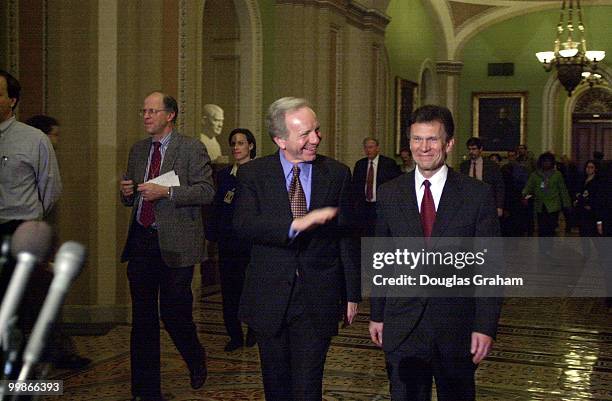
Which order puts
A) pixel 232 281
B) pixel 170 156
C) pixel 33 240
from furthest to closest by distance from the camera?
pixel 232 281, pixel 170 156, pixel 33 240

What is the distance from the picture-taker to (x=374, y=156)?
1062 cm

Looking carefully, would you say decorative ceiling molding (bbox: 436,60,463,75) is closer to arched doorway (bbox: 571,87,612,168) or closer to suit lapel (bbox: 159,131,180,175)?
arched doorway (bbox: 571,87,612,168)

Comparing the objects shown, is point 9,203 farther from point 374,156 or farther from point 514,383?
point 374,156

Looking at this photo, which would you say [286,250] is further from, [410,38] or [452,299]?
[410,38]

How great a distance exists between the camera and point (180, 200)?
4.45m

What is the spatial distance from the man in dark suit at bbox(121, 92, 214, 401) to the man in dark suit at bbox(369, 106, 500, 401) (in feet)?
5.32

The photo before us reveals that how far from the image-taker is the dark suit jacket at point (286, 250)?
3238mm

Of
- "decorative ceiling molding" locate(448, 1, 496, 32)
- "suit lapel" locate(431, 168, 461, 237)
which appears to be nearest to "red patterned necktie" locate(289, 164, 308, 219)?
"suit lapel" locate(431, 168, 461, 237)

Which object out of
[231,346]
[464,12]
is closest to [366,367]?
[231,346]

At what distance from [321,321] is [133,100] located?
4.15 meters

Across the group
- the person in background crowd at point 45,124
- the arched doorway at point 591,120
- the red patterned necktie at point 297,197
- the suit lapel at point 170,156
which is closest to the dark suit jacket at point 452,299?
the red patterned necktie at point 297,197

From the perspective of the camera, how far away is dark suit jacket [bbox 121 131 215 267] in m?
4.46

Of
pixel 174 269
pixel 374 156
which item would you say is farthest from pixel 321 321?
pixel 374 156

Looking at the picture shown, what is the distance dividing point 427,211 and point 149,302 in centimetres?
193
